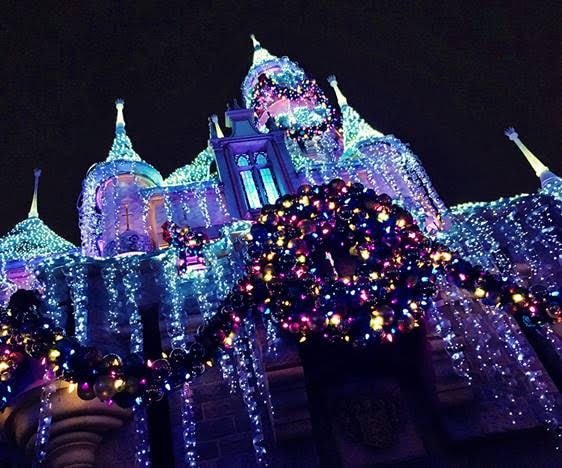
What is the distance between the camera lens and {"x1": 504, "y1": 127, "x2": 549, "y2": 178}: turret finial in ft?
54.2

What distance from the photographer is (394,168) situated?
16.8 metres

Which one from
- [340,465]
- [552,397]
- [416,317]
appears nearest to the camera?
[416,317]

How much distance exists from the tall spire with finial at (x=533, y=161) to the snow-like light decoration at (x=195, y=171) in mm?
11016

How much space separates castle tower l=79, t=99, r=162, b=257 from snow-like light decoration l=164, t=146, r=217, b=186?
65 centimetres

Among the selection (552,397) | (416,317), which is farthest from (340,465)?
(552,397)

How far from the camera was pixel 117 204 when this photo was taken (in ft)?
54.0

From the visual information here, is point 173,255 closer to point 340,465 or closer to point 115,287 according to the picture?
point 115,287

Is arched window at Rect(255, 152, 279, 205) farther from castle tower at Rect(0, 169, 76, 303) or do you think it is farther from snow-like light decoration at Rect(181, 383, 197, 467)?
snow-like light decoration at Rect(181, 383, 197, 467)

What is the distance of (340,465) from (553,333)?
569 centimetres

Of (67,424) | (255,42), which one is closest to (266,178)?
(67,424)

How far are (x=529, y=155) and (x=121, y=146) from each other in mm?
14967

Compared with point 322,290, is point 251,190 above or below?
above

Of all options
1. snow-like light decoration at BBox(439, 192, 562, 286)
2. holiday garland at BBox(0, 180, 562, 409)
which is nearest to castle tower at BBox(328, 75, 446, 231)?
snow-like light decoration at BBox(439, 192, 562, 286)

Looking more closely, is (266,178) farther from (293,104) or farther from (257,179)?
(293,104)
